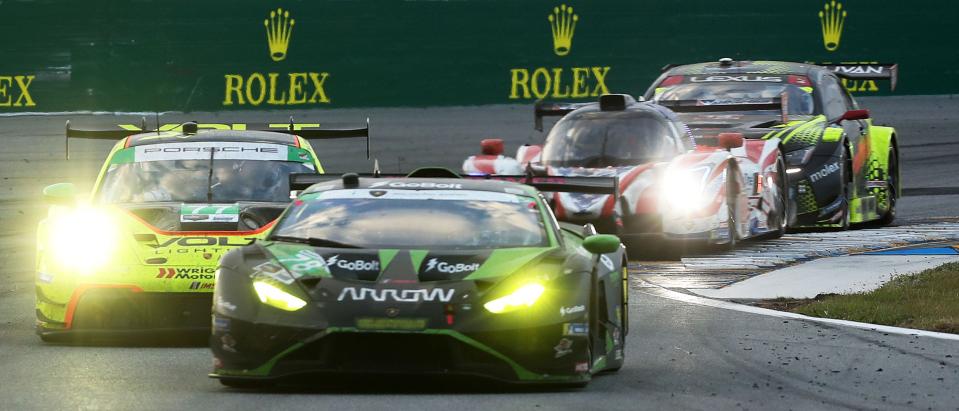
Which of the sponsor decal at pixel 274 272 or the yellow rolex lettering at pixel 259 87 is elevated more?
the yellow rolex lettering at pixel 259 87

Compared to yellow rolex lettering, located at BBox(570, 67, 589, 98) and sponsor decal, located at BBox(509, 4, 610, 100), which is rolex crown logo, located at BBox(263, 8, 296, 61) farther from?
yellow rolex lettering, located at BBox(570, 67, 589, 98)

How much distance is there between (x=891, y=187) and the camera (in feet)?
67.5

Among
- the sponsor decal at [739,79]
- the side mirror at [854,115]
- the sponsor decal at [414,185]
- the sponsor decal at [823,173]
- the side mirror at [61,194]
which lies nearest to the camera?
the sponsor decal at [414,185]

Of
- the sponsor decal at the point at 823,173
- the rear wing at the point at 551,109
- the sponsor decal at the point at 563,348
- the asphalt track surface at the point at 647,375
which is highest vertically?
Answer: the rear wing at the point at 551,109

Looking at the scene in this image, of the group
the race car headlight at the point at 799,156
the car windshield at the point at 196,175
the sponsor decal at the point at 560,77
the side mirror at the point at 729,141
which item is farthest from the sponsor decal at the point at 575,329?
the sponsor decal at the point at 560,77

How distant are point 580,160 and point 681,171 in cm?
98

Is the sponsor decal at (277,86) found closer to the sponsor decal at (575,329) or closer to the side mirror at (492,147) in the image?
the side mirror at (492,147)

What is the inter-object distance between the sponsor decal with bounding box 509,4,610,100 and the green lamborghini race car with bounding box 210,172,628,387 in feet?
58.0

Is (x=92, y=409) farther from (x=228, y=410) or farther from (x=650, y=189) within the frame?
(x=650, y=189)

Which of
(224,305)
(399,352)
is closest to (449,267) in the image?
(399,352)

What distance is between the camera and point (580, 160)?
1708cm

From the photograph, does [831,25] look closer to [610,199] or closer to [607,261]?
[610,199]

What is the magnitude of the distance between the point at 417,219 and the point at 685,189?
23.4 feet

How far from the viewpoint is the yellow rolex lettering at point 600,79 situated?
27266 millimetres
